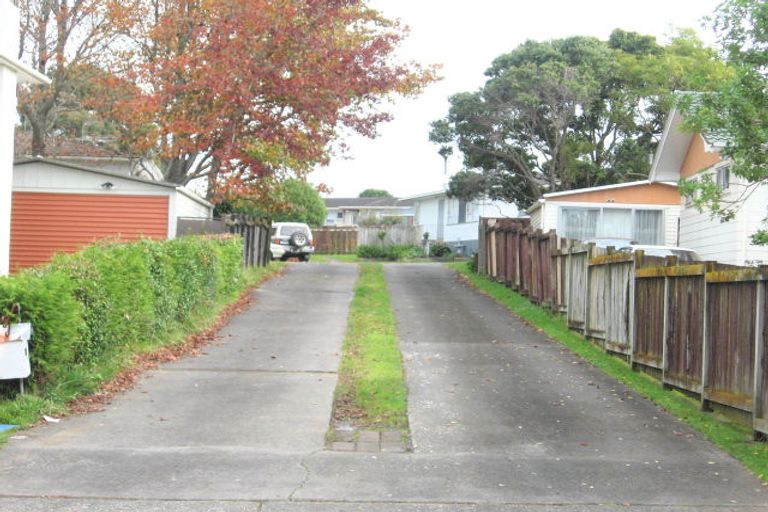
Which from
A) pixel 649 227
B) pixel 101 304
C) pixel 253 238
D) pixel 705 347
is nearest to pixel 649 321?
pixel 705 347

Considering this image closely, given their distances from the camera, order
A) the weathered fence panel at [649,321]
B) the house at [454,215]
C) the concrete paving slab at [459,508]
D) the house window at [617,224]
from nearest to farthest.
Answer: the concrete paving slab at [459,508] < the weathered fence panel at [649,321] < the house window at [617,224] < the house at [454,215]

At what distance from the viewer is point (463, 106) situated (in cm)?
3453

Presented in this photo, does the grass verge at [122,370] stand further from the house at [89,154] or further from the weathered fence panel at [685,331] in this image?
the house at [89,154]

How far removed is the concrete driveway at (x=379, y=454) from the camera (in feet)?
19.8

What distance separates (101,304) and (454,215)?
116 feet

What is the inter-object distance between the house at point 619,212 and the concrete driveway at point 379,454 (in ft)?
49.1

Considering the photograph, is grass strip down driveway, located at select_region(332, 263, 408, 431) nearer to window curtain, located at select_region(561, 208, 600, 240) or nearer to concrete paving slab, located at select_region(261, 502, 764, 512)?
concrete paving slab, located at select_region(261, 502, 764, 512)

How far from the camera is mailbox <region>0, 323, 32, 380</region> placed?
8.07m

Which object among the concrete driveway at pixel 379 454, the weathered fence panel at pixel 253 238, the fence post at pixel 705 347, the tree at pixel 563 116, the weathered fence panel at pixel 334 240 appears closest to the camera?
the concrete driveway at pixel 379 454

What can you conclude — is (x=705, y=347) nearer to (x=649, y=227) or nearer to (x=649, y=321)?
(x=649, y=321)

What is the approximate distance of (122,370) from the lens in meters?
10.4

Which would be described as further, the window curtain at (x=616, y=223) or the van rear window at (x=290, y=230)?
the van rear window at (x=290, y=230)

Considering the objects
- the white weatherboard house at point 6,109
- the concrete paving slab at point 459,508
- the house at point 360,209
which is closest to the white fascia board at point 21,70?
the white weatherboard house at point 6,109

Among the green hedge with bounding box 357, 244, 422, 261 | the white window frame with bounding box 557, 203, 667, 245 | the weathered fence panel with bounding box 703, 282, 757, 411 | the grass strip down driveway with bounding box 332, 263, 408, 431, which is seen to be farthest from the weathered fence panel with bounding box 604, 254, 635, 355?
the green hedge with bounding box 357, 244, 422, 261
